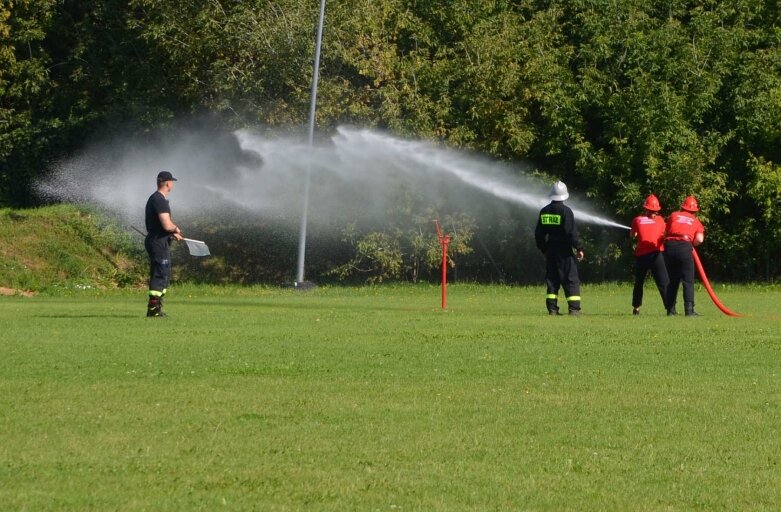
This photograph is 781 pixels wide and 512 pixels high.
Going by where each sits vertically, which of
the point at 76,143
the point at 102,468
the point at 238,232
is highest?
the point at 76,143

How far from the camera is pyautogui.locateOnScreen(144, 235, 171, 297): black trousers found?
1906 centimetres

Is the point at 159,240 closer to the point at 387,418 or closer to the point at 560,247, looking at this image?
the point at 560,247

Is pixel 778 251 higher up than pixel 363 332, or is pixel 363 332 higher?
pixel 778 251

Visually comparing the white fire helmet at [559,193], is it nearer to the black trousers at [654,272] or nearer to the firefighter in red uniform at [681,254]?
the firefighter in red uniform at [681,254]

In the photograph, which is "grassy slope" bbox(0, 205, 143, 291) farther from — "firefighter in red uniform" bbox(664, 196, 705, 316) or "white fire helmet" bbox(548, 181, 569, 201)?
"firefighter in red uniform" bbox(664, 196, 705, 316)

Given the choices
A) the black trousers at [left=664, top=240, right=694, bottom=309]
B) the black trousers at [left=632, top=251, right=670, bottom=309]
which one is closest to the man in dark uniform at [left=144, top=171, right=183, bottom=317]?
the black trousers at [left=632, top=251, right=670, bottom=309]

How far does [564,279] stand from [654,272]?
2.16 m

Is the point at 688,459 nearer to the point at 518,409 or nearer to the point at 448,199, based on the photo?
the point at 518,409

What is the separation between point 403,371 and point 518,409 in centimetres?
252

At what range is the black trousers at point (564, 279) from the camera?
21.0 meters

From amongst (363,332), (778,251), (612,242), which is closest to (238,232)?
(612,242)

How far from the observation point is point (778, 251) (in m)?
39.0

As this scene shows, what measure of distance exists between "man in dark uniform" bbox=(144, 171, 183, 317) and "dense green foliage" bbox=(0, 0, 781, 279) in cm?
1814

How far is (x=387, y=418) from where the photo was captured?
30.1 ft
